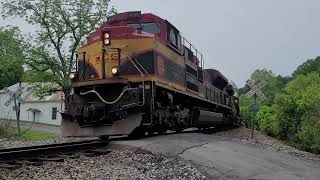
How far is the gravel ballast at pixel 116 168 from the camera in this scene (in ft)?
24.0

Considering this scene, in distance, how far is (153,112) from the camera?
1217 cm

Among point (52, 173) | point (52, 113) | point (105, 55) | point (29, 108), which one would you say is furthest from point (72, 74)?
point (29, 108)

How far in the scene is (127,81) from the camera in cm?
1205

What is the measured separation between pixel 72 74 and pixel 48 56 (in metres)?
19.9

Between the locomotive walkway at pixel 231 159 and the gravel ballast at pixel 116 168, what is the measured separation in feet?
1.43

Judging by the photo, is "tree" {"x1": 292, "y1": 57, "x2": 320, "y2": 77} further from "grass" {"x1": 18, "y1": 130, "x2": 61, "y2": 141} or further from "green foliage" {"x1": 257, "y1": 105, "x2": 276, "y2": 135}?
"grass" {"x1": 18, "y1": 130, "x2": 61, "y2": 141}

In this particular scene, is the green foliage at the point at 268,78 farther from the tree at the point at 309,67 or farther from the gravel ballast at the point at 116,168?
the gravel ballast at the point at 116,168

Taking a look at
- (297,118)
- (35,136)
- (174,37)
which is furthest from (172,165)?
(35,136)

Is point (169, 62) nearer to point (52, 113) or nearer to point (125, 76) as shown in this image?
point (125, 76)

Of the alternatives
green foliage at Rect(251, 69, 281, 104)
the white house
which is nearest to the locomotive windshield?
the white house

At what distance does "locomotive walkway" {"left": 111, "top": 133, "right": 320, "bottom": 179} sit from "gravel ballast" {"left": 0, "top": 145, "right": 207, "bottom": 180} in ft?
1.43

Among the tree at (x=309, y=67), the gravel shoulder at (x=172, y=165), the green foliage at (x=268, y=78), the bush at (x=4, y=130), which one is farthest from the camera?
the green foliage at (x=268, y=78)

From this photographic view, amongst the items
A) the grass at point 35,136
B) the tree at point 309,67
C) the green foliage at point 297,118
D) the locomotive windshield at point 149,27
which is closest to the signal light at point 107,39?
the locomotive windshield at point 149,27

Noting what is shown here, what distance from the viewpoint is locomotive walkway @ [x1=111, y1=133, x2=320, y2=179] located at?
338 inches
